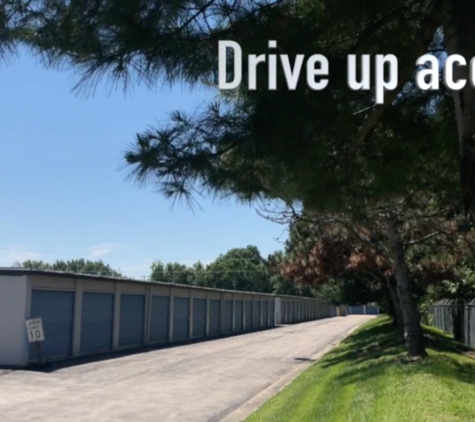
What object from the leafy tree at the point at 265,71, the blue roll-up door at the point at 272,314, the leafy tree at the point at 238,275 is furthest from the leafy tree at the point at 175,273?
the leafy tree at the point at 265,71

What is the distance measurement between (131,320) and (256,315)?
2824 centimetres

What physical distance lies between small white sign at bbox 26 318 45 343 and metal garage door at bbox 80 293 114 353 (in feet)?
14.6

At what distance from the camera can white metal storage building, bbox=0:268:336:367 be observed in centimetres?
2402

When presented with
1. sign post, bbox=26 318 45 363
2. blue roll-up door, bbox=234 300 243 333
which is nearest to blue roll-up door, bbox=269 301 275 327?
blue roll-up door, bbox=234 300 243 333

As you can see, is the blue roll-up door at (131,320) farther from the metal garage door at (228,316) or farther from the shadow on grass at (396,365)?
the metal garage door at (228,316)

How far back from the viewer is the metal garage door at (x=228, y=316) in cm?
5047

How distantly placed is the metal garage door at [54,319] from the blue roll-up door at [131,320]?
5125 millimetres

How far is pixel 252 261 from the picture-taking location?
440 ft

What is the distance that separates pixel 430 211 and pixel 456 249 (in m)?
4.38

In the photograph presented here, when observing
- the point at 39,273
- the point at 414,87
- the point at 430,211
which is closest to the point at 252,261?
the point at 39,273

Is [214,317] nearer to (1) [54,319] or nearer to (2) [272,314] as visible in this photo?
(2) [272,314]

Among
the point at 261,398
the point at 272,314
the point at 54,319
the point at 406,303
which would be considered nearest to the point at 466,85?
the point at 261,398

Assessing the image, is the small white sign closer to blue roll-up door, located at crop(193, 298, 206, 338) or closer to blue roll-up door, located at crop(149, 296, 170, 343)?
blue roll-up door, located at crop(149, 296, 170, 343)

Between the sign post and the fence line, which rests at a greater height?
the fence line
